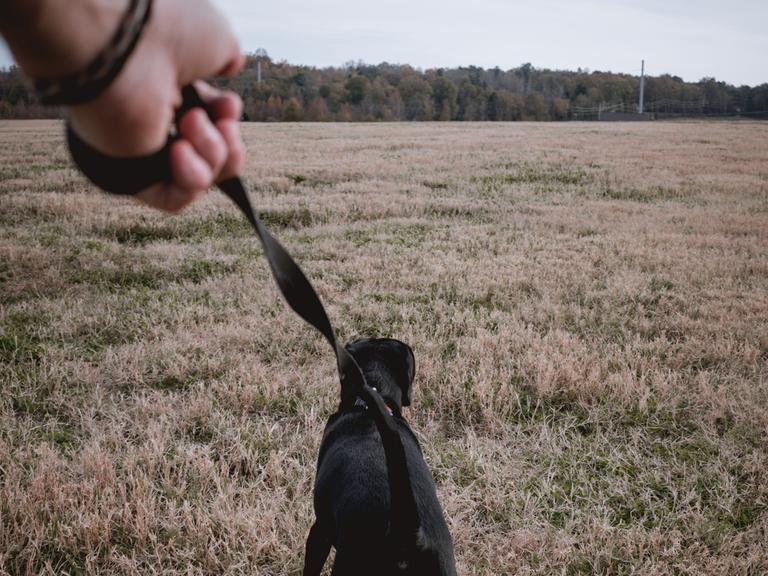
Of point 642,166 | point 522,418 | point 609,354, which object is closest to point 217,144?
point 522,418

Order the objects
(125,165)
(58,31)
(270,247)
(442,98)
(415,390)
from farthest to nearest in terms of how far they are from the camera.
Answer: (442,98)
(415,390)
(270,247)
(125,165)
(58,31)

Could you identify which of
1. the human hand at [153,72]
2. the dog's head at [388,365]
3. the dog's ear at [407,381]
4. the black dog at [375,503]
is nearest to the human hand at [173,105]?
the human hand at [153,72]

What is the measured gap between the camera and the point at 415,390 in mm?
4352

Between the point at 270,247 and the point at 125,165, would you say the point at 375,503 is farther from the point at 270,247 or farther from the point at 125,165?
the point at 125,165

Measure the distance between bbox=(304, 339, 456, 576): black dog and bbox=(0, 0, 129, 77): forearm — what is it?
2.33 ft

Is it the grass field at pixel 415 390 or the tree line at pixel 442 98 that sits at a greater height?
the tree line at pixel 442 98

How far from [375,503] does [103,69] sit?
1784 mm

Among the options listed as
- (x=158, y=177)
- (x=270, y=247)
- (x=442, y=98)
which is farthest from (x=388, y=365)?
(x=442, y=98)

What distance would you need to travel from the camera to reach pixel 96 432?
3674mm

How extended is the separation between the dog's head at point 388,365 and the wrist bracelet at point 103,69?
2388 millimetres

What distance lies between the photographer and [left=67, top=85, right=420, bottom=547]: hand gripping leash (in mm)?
738

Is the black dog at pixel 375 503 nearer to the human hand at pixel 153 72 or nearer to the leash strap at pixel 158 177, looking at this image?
the leash strap at pixel 158 177

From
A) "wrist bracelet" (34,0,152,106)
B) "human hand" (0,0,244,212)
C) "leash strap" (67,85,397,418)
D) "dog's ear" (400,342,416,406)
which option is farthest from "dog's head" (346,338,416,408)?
"wrist bracelet" (34,0,152,106)

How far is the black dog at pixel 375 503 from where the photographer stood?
5.18 feet
